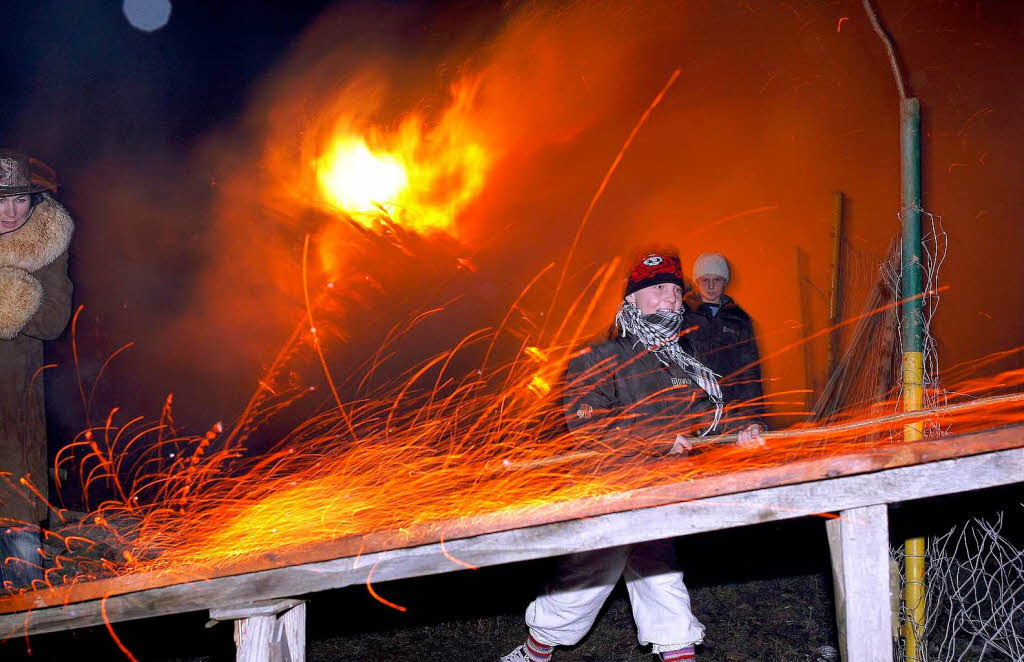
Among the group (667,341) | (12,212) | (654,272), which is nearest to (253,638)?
(667,341)

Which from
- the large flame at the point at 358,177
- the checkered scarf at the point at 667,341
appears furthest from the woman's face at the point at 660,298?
the large flame at the point at 358,177

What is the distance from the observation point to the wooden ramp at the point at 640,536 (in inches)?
81.2

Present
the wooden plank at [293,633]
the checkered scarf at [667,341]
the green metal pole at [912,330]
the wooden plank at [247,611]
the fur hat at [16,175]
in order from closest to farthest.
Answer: the wooden plank at [247,611] → the wooden plank at [293,633] → the green metal pole at [912,330] → the checkered scarf at [667,341] → the fur hat at [16,175]

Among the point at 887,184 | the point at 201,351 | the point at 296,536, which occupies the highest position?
the point at 887,184

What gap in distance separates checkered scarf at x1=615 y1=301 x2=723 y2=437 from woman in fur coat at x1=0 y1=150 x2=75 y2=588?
9.19ft

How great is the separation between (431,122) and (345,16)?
126 cm

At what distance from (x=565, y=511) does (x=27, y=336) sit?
2952mm

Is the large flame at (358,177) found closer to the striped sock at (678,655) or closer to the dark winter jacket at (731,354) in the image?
the dark winter jacket at (731,354)

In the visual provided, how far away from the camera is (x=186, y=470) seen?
7.47 m

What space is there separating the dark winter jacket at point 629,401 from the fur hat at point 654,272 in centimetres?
26

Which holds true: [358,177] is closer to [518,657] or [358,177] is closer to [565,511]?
[518,657]

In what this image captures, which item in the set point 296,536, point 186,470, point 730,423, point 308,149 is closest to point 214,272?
point 308,149

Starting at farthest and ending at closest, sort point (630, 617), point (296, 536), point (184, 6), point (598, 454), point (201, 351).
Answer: point (201, 351) → point (184, 6) → point (630, 617) → point (598, 454) → point (296, 536)

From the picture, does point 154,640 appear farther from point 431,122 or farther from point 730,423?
point 431,122
